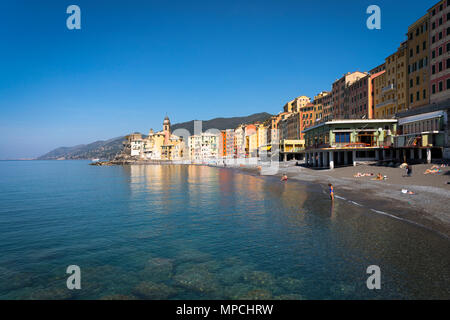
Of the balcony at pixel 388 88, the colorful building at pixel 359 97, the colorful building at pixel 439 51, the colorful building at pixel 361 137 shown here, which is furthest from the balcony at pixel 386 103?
the colorful building at pixel 439 51

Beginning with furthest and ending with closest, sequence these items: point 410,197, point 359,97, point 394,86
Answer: point 359,97, point 394,86, point 410,197

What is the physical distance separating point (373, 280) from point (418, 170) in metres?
34.7

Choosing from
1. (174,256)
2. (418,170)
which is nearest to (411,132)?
(418,170)

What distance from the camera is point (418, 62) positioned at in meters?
58.1

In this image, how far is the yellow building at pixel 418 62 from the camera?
55.3 m

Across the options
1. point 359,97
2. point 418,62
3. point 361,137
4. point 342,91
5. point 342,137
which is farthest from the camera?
point 342,91

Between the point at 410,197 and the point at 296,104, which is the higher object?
the point at 296,104

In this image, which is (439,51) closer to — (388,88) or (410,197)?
(388,88)

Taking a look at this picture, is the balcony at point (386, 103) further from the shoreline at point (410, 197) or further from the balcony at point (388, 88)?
the shoreline at point (410, 197)

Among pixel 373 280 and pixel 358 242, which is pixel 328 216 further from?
pixel 373 280

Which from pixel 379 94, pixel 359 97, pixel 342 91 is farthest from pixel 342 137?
pixel 342 91

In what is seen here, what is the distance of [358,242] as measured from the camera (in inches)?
625

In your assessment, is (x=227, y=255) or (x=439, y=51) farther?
(x=439, y=51)
